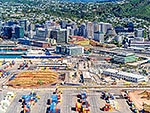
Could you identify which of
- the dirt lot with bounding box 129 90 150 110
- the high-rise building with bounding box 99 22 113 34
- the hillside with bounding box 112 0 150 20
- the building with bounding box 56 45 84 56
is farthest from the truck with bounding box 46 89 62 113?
the hillside with bounding box 112 0 150 20

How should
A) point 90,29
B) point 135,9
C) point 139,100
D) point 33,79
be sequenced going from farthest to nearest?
point 135,9
point 90,29
point 33,79
point 139,100

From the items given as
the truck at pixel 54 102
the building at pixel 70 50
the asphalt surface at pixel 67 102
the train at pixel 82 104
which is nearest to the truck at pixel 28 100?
the asphalt surface at pixel 67 102

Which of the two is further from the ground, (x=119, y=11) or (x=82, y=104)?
(x=119, y=11)

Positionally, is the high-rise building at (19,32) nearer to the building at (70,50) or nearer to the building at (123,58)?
the building at (70,50)

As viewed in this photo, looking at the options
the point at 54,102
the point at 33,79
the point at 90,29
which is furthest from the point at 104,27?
Answer: the point at 54,102

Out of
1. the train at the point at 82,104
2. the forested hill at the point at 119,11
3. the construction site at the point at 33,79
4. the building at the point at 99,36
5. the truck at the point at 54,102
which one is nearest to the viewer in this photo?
the truck at the point at 54,102

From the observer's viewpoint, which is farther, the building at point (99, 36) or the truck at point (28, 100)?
the building at point (99, 36)

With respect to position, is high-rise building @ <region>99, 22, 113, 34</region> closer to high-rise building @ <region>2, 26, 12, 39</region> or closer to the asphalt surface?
high-rise building @ <region>2, 26, 12, 39</region>

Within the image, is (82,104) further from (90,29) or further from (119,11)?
(119,11)
